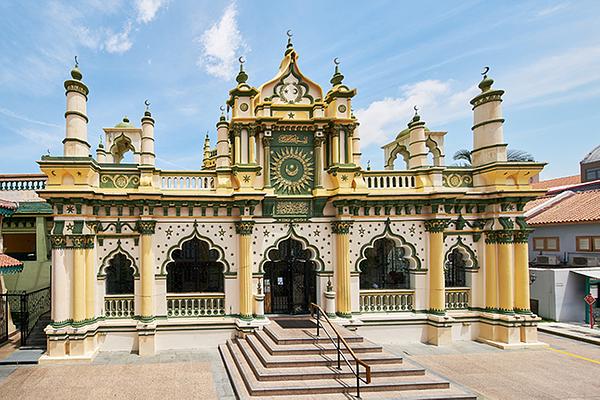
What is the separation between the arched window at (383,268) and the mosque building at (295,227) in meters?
1.96

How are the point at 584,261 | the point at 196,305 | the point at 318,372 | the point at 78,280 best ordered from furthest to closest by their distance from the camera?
the point at 584,261 < the point at 196,305 < the point at 78,280 < the point at 318,372

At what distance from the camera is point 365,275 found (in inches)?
645

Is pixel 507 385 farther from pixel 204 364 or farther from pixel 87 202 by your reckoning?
pixel 87 202

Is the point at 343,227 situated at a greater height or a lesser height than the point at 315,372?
greater

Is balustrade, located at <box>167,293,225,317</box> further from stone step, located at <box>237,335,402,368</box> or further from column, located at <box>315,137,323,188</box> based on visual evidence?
column, located at <box>315,137,323,188</box>

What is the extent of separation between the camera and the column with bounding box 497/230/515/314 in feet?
44.5

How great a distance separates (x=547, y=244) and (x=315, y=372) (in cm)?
1756

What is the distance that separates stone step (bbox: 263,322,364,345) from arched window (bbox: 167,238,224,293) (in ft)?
12.5

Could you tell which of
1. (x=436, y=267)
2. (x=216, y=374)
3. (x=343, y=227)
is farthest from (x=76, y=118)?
(x=436, y=267)

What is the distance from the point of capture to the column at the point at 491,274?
13852 millimetres

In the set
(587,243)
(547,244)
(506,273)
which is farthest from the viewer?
(547,244)

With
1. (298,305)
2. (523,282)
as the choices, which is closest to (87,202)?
(298,305)

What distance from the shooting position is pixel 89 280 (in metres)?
12.3

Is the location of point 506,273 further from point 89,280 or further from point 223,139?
point 89,280
